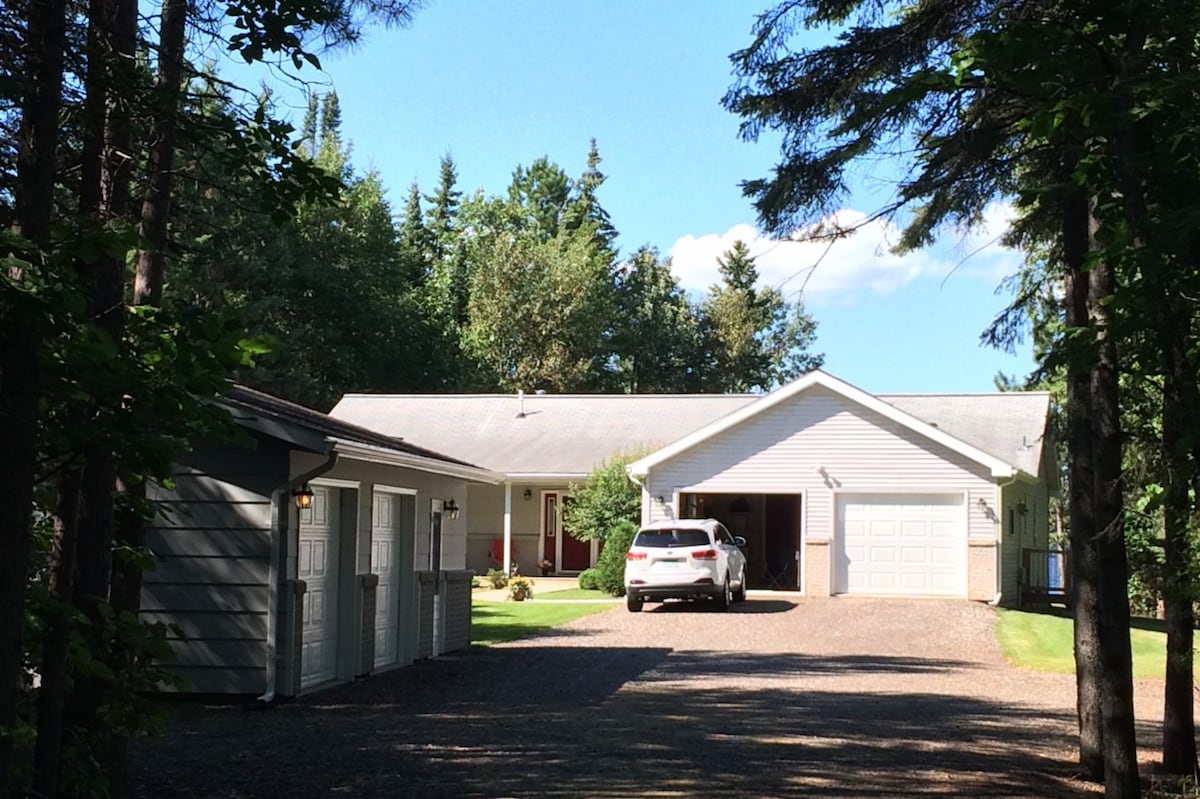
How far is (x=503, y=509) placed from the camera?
35.8 metres

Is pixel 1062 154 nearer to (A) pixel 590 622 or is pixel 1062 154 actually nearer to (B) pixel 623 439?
(A) pixel 590 622

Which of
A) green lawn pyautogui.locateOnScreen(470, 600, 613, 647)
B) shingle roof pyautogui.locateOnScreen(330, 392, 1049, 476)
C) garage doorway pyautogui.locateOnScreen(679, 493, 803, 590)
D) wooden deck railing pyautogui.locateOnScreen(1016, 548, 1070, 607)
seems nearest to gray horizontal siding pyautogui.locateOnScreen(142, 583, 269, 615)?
green lawn pyautogui.locateOnScreen(470, 600, 613, 647)

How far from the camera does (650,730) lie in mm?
11500

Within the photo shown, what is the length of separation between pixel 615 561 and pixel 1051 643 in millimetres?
10667

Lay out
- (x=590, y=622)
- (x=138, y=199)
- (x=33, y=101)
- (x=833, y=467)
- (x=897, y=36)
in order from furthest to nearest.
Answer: (x=833, y=467) < (x=590, y=622) < (x=897, y=36) < (x=138, y=199) < (x=33, y=101)

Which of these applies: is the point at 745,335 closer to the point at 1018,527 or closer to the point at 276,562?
the point at 1018,527

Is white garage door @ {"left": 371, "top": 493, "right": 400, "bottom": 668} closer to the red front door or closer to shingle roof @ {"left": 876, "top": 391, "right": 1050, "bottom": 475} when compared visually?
shingle roof @ {"left": 876, "top": 391, "right": 1050, "bottom": 475}

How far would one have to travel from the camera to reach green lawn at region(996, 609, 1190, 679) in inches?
726

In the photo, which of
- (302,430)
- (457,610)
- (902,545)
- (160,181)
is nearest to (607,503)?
(902,545)

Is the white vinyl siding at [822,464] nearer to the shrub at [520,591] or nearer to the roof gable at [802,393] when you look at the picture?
the roof gable at [802,393]

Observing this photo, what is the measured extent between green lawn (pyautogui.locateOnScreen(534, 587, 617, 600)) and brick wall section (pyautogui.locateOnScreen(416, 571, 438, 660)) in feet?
37.5

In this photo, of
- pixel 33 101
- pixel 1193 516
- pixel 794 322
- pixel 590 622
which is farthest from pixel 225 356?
pixel 794 322

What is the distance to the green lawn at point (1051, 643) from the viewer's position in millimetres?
18438

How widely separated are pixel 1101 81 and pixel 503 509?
29.8 m
